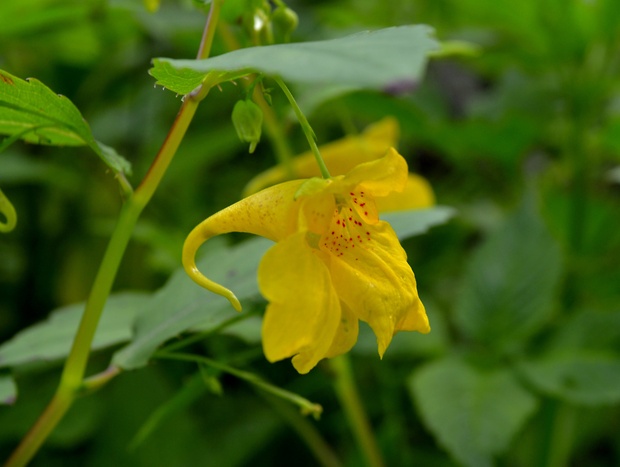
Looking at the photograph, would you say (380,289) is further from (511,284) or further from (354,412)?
(511,284)

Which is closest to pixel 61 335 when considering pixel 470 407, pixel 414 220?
pixel 414 220

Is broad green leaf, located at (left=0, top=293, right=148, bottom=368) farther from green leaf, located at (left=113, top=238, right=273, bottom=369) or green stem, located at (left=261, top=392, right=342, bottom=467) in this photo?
green stem, located at (left=261, top=392, right=342, bottom=467)

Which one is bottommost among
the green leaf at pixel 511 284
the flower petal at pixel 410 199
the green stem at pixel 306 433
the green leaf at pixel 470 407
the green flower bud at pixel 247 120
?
the green stem at pixel 306 433

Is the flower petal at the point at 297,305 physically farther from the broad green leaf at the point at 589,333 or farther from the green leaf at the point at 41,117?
the broad green leaf at the point at 589,333

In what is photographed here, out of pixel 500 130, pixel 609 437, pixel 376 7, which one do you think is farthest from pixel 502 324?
pixel 376 7

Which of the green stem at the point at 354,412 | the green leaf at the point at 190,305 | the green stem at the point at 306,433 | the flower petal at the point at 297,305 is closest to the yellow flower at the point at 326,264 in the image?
the flower petal at the point at 297,305

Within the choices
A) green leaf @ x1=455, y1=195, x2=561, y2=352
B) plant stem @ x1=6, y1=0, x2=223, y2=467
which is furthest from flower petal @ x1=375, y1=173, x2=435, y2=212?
plant stem @ x1=6, y1=0, x2=223, y2=467
